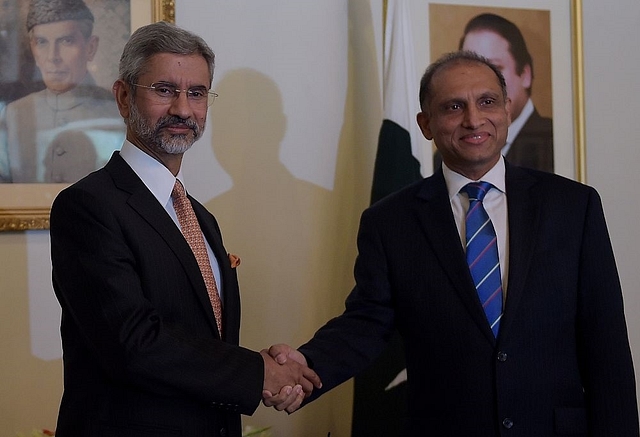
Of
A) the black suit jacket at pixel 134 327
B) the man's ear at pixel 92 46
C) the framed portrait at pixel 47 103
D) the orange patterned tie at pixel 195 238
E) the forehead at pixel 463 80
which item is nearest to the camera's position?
the black suit jacket at pixel 134 327

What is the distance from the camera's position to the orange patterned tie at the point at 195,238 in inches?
92.5

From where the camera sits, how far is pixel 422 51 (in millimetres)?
3887

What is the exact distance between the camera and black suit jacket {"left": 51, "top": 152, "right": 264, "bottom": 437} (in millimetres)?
2141

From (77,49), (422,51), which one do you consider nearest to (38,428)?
(77,49)

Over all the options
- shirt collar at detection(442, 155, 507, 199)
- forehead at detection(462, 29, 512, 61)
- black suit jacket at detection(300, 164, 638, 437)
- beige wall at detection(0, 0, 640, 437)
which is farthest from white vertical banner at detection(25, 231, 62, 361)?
forehead at detection(462, 29, 512, 61)

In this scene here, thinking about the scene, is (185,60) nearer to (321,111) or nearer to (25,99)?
(25,99)

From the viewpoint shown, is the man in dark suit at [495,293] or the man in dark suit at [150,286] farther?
the man in dark suit at [495,293]

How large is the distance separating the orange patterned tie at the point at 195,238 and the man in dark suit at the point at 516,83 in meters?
1.99

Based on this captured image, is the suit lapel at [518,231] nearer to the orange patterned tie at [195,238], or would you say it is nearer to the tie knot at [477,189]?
the tie knot at [477,189]

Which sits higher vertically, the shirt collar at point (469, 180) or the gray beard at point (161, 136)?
the gray beard at point (161, 136)

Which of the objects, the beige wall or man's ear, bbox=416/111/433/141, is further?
the beige wall

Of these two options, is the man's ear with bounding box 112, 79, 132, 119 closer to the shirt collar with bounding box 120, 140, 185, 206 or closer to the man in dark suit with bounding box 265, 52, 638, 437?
the shirt collar with bounding box 120, 140, 185, 206

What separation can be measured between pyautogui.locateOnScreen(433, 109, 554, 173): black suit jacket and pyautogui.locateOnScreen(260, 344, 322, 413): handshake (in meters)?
1.77

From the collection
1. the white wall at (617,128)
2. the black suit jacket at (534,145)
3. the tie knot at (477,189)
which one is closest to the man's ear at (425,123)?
the tie knot at (477,189)
